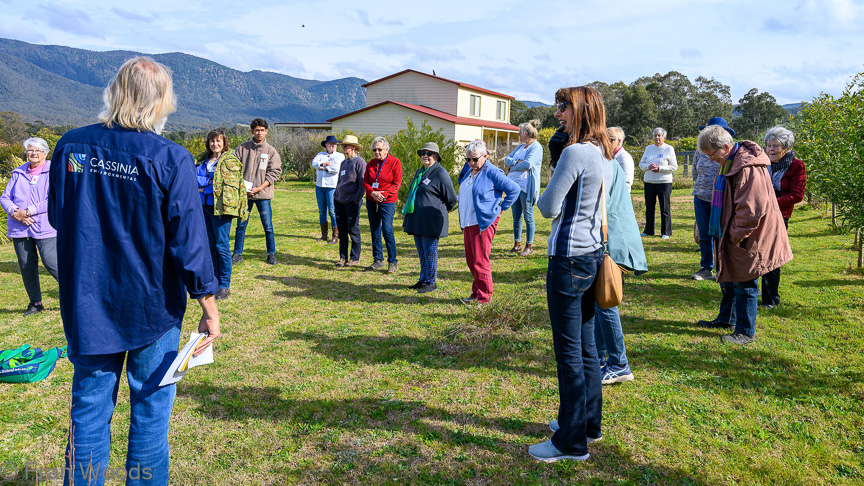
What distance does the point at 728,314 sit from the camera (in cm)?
516

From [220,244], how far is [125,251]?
183 inches

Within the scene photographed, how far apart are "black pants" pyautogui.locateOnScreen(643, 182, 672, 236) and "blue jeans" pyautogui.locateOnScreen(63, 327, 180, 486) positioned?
9.21m

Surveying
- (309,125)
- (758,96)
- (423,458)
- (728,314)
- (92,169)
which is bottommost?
(423,458)

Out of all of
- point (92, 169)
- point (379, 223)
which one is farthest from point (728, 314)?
point (92, 169)

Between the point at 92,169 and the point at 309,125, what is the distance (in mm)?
45520

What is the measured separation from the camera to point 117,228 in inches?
83.4

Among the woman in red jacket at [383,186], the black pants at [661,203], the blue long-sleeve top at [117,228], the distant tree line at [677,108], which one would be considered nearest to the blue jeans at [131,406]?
the blue long-sleeve top at [117,228]

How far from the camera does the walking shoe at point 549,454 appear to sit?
9.96 ft

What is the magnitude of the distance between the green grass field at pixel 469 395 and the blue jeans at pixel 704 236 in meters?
0.48

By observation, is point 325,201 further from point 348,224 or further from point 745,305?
point 745,305

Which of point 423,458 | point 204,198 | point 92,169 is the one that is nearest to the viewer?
point 92,169

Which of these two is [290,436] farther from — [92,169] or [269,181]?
[269,181]

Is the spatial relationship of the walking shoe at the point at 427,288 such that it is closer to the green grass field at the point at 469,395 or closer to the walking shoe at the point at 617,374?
the green grass field at the point at 469,395

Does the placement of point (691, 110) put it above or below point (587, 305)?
above
